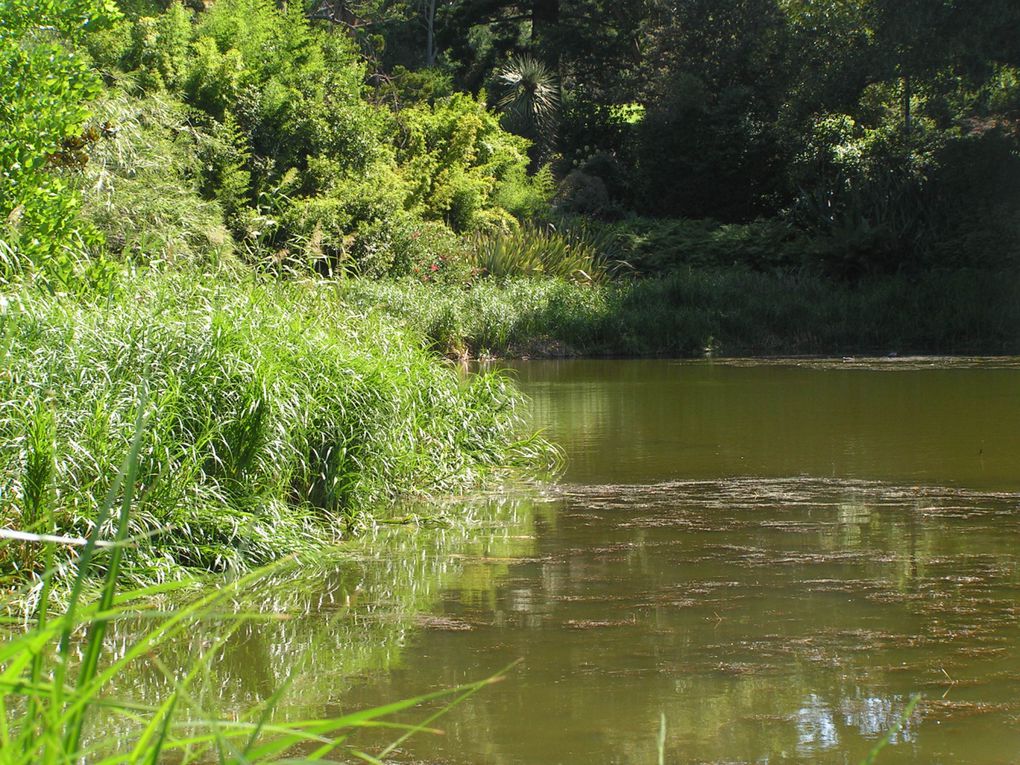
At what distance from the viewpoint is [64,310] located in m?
6.20

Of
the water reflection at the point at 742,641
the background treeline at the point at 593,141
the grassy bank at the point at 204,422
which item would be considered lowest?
the water reflection at the point at 742,641

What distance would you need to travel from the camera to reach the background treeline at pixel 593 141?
20.5m

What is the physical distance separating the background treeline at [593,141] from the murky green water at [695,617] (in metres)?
6.90

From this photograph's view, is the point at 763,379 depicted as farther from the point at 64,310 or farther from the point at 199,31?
the point at 199,31

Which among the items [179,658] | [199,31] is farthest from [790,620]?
[199,31]

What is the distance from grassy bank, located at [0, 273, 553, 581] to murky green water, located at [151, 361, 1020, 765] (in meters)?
0.48

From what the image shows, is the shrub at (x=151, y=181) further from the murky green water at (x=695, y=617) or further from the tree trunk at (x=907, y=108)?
the tree trunk at (x=907, y=108)

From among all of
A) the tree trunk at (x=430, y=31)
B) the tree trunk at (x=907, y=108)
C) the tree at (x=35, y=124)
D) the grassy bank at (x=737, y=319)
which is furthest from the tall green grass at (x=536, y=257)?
the tree at (x=35, y=124)

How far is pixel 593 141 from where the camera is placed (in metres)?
34.3

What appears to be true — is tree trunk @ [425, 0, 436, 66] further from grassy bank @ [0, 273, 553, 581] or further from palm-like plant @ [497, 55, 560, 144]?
grassy bank @ [0, 273, 553, 581]

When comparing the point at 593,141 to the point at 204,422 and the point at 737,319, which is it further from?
the point at 204,422

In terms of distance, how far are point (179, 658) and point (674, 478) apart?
4506 mm

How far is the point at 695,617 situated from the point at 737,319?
1785 cm

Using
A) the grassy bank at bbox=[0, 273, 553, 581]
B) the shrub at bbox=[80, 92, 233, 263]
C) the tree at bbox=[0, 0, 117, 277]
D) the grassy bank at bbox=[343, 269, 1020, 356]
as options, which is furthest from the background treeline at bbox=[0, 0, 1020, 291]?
the grassy bank at bbox=[0, 273, 553, 581]
